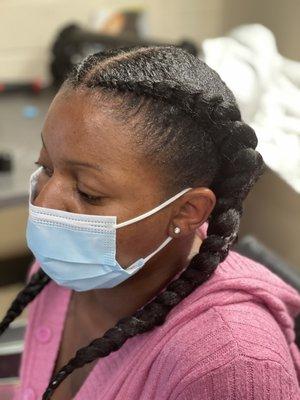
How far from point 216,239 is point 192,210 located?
68mm

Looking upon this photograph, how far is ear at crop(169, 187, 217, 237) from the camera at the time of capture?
36.5 inches

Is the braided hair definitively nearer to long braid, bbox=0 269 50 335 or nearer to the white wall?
long braid, bbox=0 269 50 335

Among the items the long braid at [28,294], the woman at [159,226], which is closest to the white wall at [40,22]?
the long braid at [28,294]

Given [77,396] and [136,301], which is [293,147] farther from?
[77,396]

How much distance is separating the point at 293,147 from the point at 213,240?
24 centimetres

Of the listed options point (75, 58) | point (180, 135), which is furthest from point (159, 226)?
point (75, 58)

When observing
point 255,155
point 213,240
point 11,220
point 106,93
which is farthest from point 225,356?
point 11,220

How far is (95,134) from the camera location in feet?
2.87

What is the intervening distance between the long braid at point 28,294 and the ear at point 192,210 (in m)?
0.36

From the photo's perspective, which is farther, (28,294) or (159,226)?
(28,294)

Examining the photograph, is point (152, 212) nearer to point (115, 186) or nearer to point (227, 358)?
point (115, 186)

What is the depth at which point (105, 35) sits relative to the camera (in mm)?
2023

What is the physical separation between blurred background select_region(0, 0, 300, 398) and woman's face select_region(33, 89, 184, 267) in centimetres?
52

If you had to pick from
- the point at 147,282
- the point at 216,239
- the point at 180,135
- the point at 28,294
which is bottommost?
the point at 28,294
